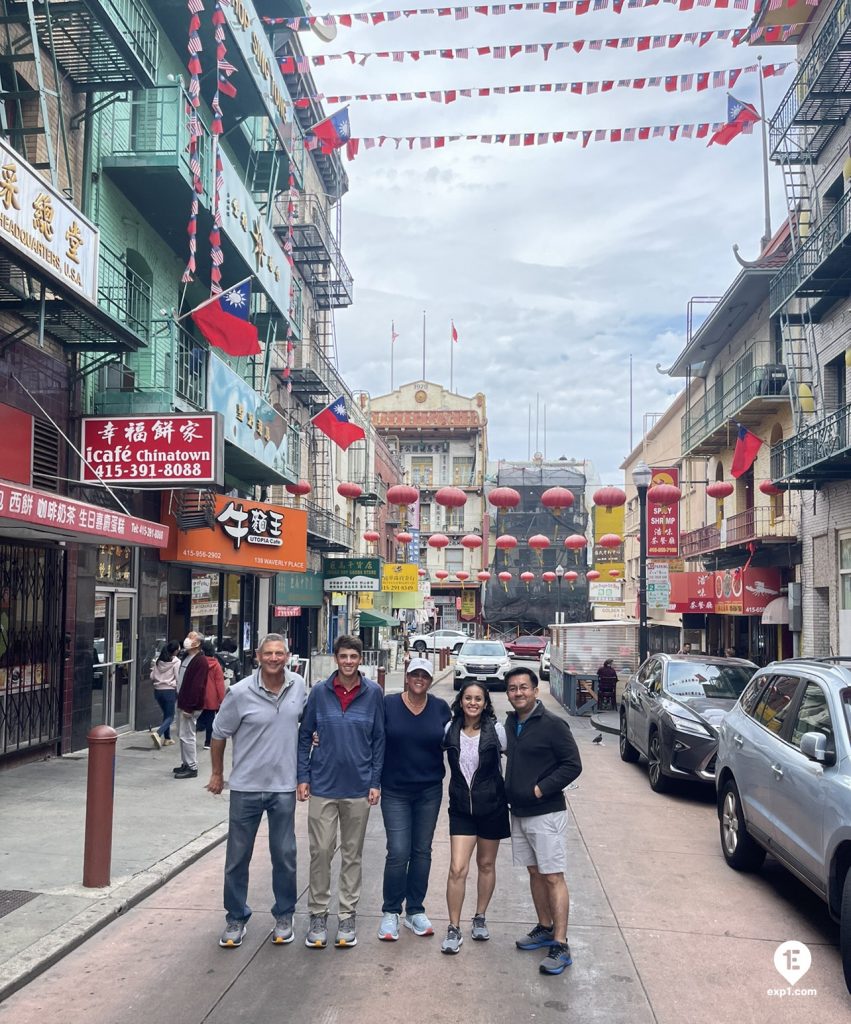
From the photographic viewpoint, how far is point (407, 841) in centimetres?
573

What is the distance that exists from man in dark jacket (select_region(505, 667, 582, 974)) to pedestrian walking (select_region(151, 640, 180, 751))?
8.41 m

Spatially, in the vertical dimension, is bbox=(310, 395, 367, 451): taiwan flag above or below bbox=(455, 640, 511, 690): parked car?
above

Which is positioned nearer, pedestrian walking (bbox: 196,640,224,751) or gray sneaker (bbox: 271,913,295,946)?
gray sneaker (bbox: 271,913,295,946)

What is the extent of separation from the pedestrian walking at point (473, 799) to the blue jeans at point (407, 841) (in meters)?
0.20

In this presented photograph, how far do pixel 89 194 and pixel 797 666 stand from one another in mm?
11239

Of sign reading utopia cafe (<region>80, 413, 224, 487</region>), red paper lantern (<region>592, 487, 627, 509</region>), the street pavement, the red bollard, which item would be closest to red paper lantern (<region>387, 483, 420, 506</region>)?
red paper lantern (<region>592, 487, 627, 509</region>)

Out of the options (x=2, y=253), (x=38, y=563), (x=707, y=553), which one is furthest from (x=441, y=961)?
(x=707, y=553)

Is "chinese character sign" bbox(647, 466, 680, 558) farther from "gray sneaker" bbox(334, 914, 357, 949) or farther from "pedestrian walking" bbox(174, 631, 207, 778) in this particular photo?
"gray sneaker" bbox(334, 914, 357, 949)

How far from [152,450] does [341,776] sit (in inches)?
317

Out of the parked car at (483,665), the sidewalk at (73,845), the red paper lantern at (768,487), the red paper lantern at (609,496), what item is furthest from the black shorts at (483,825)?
the parked car at (483,665)

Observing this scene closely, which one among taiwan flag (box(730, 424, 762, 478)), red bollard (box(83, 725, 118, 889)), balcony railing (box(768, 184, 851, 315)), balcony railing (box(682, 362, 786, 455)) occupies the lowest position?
red bollard (box(83, 725, 118, 889))

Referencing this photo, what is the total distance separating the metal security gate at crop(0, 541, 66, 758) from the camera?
11164mm

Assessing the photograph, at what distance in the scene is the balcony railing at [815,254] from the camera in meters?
16.8

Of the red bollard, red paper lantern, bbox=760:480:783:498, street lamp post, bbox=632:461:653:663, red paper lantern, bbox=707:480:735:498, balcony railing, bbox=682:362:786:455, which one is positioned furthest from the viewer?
red paper lantern, bbox=707:480:735:498
